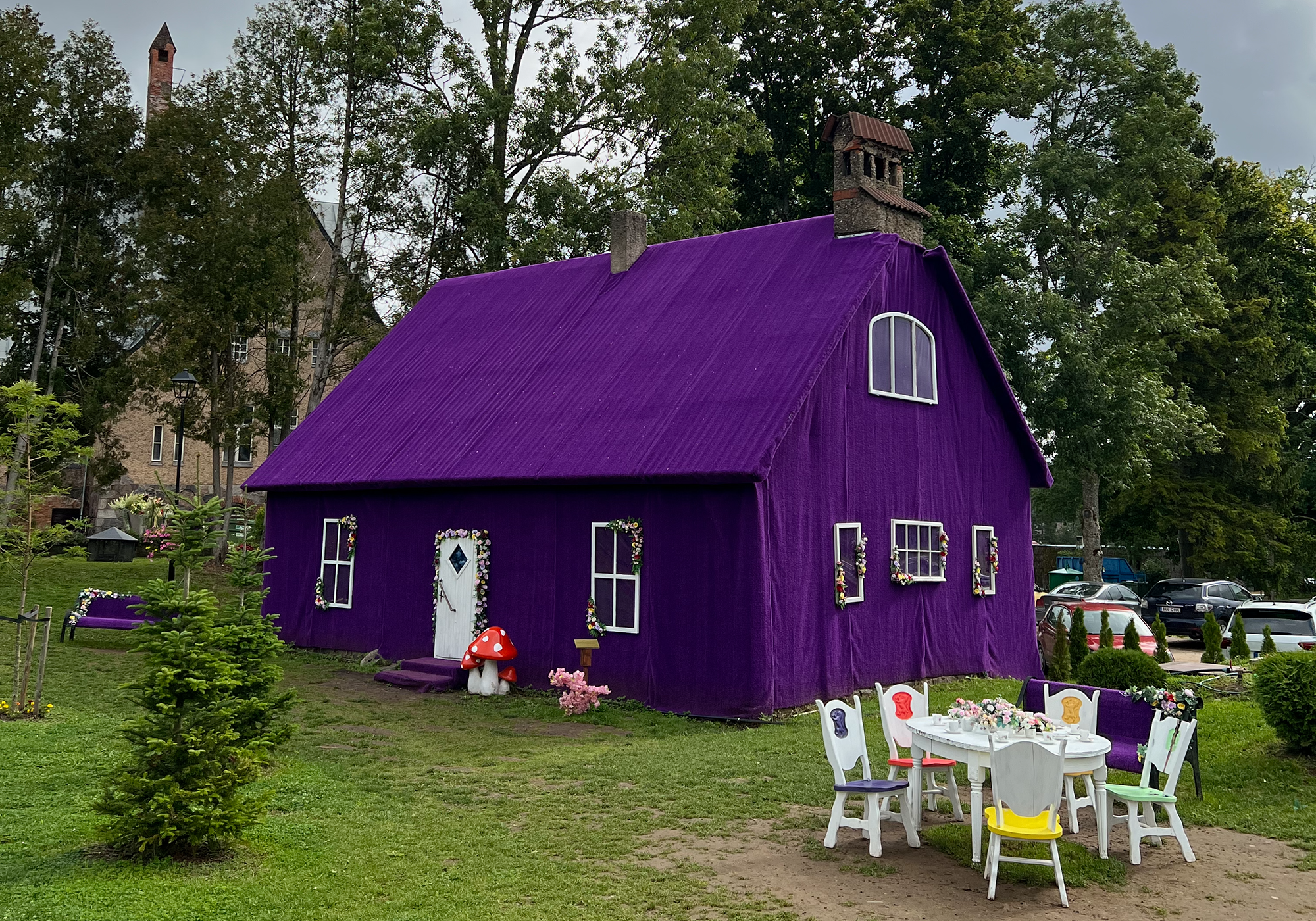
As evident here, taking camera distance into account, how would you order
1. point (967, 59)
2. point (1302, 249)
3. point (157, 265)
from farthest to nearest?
point (1302, 249) < point (967, 59) < point (157, 265)

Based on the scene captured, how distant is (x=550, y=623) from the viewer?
→ 52.5 feet

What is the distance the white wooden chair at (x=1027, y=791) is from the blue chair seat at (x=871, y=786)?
94 cm

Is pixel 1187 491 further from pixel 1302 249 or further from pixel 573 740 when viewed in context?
pixel 573 740

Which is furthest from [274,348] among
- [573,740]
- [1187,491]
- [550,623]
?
[1187,491]

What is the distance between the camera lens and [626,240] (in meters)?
20.3

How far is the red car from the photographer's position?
19486mm

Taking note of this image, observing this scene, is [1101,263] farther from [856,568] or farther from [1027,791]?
[1027,791]

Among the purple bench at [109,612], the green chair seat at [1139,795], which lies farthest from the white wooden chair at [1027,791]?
the purple bench at [109,612]

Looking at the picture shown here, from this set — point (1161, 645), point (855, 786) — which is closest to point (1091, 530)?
point (1161, 645)

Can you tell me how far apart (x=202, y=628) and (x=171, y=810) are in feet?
4.02

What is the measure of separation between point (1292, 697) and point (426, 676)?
37.6 ft

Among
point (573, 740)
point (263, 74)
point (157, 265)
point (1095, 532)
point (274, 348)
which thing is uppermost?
point (263, 74)

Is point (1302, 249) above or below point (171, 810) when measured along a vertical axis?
above

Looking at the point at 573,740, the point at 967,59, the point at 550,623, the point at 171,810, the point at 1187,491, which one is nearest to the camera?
the point at 171,810
